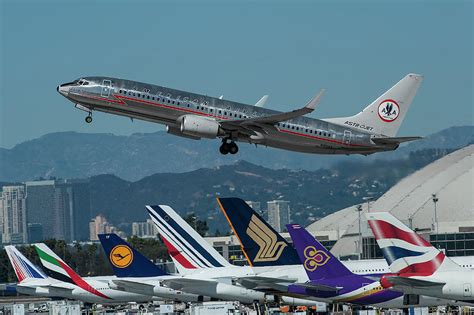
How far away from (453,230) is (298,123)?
90581 millimetres

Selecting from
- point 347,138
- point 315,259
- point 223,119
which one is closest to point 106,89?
point 223,119

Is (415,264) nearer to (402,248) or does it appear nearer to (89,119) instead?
(402,248)

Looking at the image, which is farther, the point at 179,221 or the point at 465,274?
the point at 179,221

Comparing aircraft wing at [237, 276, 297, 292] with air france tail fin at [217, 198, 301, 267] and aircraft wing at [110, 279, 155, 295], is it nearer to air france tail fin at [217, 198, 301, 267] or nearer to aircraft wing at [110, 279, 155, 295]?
air france tail fin at [217, 198, 301, 267]

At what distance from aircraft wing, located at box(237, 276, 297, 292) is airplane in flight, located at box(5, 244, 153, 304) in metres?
18.2

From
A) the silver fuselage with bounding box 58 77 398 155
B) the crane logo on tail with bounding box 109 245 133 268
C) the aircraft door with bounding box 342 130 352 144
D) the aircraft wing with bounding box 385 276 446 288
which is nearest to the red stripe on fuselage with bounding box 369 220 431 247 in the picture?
the aircraft wing with bounding box 385 276 446 288

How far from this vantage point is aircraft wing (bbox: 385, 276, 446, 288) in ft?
170

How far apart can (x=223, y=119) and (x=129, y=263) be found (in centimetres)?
1600

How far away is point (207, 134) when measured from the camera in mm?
70438

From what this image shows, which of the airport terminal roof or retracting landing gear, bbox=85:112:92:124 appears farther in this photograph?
the airport terminal roof

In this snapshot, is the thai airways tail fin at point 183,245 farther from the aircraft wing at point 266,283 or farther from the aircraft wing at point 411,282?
the aircraft wing at point 411,282

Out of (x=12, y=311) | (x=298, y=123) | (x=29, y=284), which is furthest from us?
(x=29, y=284)

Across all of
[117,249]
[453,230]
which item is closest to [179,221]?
[117,249]

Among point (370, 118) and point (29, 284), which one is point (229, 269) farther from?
point (29, 284)
